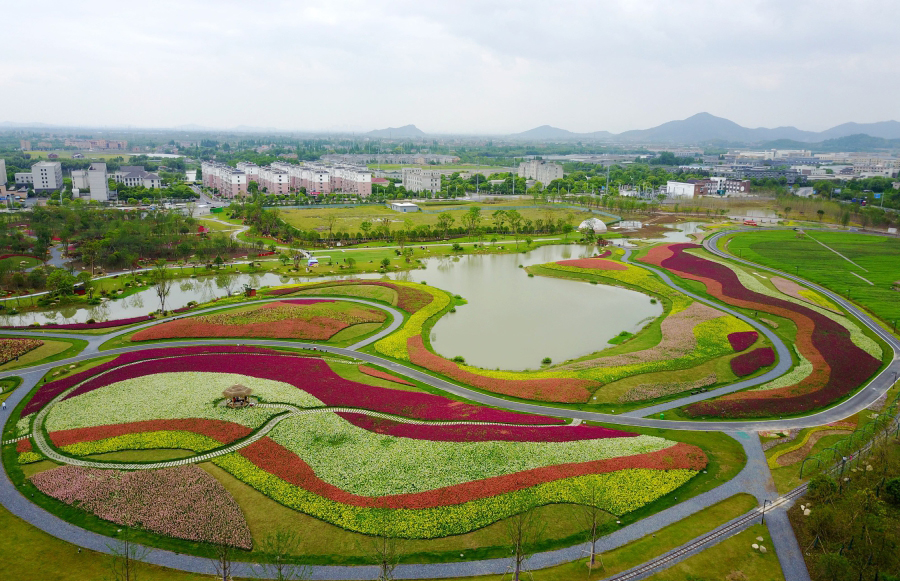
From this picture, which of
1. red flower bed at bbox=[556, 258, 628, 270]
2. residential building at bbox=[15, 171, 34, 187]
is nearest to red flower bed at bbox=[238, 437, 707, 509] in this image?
red flower bed at bbox=[556, 258, 628, 270]

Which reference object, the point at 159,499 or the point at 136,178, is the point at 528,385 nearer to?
the point at 159,499

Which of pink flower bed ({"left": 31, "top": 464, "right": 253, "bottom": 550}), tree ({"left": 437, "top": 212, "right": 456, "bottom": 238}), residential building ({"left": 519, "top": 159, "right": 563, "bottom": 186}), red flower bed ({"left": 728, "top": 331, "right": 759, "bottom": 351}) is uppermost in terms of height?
residential building ({"left": 519, "top": 159, "right": 563, "bottom": 186})

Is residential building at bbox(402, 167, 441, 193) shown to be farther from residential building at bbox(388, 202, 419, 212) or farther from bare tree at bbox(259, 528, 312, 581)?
bare tree at bbox(259, 528, 312, 581)

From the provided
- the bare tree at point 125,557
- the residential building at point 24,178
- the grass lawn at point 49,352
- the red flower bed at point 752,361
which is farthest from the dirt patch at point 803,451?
the residential building at point 24,178

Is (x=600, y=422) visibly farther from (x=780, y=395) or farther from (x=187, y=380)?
(x=187, y=380)

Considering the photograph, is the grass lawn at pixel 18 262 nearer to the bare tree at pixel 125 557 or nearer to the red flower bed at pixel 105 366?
the red flower bed at pixel 105 366

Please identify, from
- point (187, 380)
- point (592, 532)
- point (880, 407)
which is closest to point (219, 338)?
point (187, 380)
